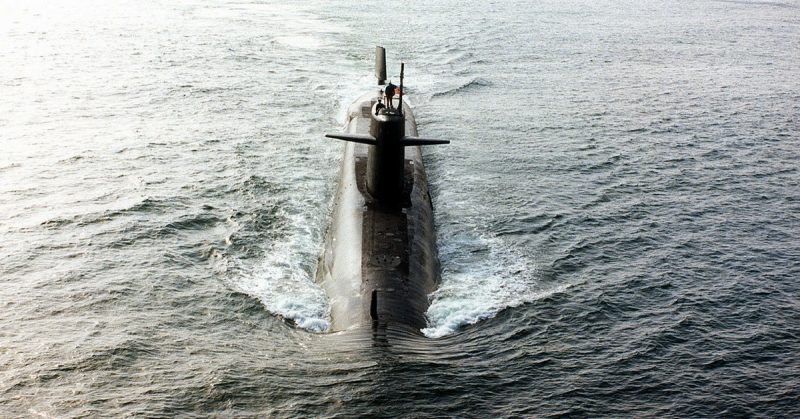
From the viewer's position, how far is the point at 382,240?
20469 millimetres

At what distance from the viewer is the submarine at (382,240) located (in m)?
18.2

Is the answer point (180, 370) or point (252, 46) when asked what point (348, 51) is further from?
point (180, 370)

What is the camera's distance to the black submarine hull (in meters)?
18.1

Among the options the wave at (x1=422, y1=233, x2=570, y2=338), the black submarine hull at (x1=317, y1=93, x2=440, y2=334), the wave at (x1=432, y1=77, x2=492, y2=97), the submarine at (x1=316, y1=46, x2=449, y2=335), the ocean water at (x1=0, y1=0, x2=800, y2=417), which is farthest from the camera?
the wave at (x1=432, y1=77, x2=492, y2=97)

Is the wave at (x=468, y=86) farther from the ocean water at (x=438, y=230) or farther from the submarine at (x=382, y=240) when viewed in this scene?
the submarine at (x=382, y=240)

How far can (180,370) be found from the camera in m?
16.6

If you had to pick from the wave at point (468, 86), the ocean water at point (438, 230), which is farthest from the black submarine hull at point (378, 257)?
the wave at point (468, 86)

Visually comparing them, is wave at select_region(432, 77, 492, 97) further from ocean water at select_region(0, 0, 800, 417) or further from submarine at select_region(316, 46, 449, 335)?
submarine at select_region(316, 46, 449, 335)

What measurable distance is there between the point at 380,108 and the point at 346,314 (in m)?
7.45

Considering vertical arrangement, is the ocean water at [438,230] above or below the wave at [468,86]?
below

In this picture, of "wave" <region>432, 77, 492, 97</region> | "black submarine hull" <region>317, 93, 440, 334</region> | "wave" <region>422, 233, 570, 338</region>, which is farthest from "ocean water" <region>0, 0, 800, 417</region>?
"black submarine hull" <region>317, 93, 440, 334</region>

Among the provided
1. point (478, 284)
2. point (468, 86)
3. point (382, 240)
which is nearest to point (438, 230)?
point (478, 284)

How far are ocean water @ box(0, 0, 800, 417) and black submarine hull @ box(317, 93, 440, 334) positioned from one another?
584 millimetres

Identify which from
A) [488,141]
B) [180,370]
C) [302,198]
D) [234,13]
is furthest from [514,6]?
[180,370]
